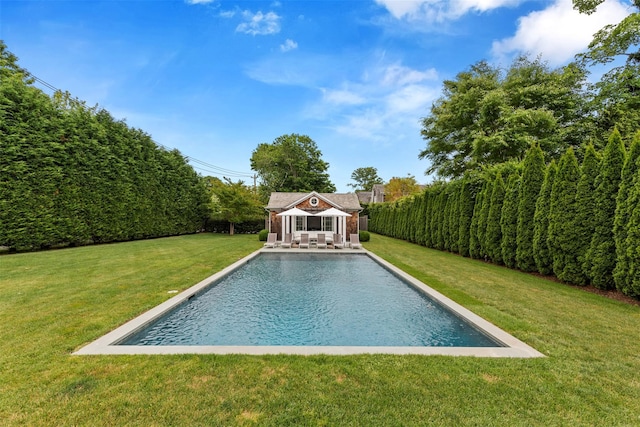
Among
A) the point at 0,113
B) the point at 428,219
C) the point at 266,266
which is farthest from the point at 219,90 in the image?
the point at 428,219

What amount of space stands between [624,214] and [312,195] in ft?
53.8

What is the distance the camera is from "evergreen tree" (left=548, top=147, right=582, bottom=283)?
8055mm

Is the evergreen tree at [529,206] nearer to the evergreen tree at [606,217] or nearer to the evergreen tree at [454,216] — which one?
the evergreen tree at [606,217]

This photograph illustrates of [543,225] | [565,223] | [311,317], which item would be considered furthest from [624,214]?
[311,317]

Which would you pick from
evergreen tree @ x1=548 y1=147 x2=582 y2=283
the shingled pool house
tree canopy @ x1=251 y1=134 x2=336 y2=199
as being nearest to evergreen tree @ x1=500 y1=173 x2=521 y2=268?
evergreen tree @ x1=548 y1=147 x2=582 y2=283

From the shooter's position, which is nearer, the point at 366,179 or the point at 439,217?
the point at 439,217

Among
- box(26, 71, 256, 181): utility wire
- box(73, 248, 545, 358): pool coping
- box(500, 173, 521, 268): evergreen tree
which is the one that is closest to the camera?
box(73, 248, 545, 358): pool coping

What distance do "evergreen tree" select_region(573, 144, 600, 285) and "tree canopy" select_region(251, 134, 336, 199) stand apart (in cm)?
3446

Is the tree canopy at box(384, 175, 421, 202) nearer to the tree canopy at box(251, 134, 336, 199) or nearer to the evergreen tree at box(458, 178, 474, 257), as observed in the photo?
the tree canopy at box(251, 134, 336, 199)

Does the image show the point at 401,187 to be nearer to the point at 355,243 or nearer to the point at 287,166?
the point at 287,166

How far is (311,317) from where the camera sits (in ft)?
19.1

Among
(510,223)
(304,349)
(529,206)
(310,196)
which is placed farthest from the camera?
(310,196)

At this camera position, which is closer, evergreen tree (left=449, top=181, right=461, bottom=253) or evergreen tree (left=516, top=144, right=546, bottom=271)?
evergreen tree (left=516, top=144, right=546, bottom=271)

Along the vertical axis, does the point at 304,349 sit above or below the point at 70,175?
below
